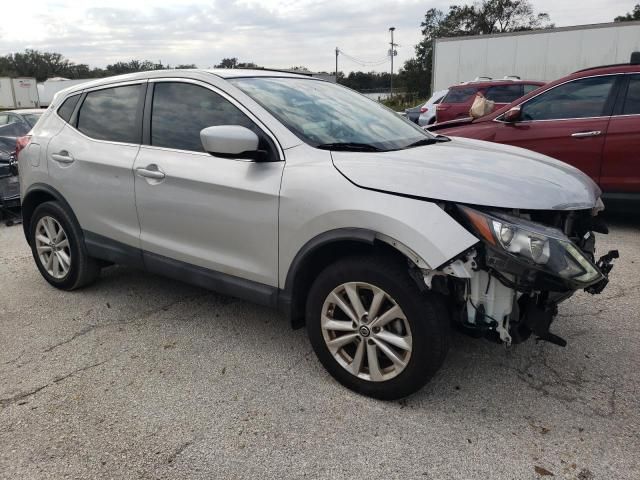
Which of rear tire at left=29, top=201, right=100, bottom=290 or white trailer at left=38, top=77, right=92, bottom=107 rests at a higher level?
white trailer at left=38, top=77, right=92, bottom=107

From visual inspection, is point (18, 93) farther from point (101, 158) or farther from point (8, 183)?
point (101, 158)

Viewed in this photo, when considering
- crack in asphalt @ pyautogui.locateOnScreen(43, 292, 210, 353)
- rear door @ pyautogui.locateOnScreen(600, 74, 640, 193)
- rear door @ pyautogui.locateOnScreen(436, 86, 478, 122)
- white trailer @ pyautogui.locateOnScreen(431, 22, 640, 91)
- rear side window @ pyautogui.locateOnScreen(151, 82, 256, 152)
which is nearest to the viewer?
rear side window @ pyautogui.locateOnScreen(151, 82, 256, 152)

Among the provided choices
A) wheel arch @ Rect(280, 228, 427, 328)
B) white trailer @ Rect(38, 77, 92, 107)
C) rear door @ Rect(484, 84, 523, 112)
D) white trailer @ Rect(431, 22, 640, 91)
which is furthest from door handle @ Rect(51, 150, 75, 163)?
white trailer @ Rect(38, 77, 92, 107)

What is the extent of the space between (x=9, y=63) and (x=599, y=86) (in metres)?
99.3

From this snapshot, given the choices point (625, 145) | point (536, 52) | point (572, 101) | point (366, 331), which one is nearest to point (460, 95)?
point (572, 101)

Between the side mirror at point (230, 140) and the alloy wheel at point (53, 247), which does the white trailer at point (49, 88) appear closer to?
the alloy wheel at point (53, 247)

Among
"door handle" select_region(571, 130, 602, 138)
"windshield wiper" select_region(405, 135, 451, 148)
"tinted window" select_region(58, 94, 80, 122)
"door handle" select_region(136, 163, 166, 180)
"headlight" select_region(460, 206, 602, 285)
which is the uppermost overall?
"tinted window" select_region(58, 94, 80, 122)

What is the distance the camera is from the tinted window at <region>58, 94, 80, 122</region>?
425 centimetres

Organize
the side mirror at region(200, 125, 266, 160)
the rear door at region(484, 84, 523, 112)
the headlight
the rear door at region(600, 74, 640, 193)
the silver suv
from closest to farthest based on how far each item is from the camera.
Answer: the headlight, the silver suv, the side mirror at region(200, 125, 266, 160), the rear door at region(600, 74, 640, 193), the rear door at region(484, 84, 523, 112)

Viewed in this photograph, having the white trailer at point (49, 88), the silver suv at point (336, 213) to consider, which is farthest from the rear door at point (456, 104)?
the white trailer at point (49, 88)

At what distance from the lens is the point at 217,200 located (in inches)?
123

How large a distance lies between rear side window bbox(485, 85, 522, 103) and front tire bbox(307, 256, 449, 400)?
413 inches

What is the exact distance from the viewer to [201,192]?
320cm

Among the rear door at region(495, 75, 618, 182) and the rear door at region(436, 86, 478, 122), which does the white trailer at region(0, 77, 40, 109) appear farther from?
the rear door at region(495, 75, 618, 182)
